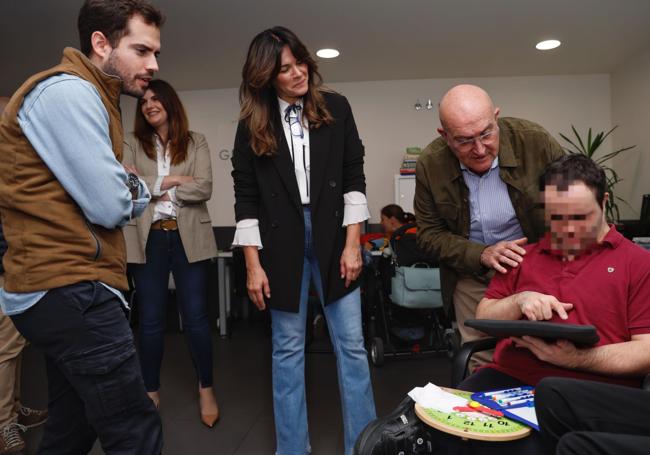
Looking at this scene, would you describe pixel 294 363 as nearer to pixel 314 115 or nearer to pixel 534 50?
pixel 314 115

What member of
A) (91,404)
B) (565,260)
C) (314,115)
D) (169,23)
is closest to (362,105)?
(169,23)

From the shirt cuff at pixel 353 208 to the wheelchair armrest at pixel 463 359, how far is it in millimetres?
589

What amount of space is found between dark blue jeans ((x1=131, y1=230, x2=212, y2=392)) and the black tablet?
58.0 inches

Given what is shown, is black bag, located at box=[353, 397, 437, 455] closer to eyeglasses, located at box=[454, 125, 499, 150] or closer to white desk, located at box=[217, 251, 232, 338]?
eyeglasses, located at box=[454, 125, 499, 150]

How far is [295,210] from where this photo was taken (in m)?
1.69

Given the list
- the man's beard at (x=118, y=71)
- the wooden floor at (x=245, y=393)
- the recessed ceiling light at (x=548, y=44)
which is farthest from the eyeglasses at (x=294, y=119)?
the recessed ceiling light at (x=548, y=44)

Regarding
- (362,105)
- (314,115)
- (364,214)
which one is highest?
(362,105)

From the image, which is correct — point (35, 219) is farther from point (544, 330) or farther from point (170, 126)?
point (170, 126)

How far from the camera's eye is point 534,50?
4.53m

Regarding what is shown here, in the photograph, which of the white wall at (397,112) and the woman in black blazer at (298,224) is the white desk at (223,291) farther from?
the woman in black blazer at (298,224)

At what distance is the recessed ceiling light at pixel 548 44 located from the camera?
4.28 meters

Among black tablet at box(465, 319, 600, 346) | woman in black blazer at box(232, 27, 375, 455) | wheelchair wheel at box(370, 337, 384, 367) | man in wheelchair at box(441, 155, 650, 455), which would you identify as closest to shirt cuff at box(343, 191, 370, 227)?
woman in black blazer at box(232, 27, 375, 455)

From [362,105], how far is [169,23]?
2487 mm

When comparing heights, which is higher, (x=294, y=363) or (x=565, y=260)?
(x=565, y=260)
